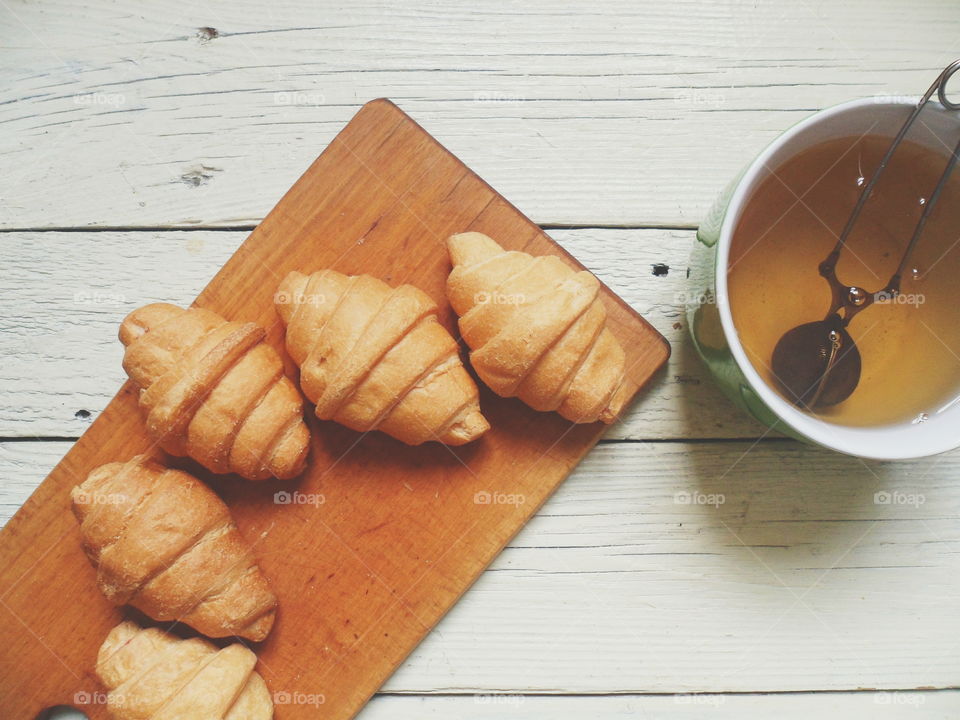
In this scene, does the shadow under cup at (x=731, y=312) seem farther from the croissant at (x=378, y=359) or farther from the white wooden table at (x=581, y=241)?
the croissant at (x=378, y=359)

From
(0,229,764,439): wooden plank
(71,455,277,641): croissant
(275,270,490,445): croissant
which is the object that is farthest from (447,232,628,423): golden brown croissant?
(71,455,277,641): croissant

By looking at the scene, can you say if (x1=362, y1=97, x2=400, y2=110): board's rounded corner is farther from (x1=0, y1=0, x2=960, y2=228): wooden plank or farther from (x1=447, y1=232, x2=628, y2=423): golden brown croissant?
(x1=447, y1=232, x2=628, y2=423): golden brown croissant

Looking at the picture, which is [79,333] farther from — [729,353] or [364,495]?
[729,353]

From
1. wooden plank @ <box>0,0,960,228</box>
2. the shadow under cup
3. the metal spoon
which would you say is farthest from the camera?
wooden plank @ <box>0,0,960,228</box>

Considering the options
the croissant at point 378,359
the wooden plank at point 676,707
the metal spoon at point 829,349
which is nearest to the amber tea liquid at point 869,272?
the metal spoon at point 829,349

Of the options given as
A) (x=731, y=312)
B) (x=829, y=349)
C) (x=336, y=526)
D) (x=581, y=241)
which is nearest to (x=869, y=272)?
(x=829, y=349)

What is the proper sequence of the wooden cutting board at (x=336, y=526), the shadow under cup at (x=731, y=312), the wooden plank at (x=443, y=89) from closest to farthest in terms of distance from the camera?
the shadow under cup at (x=731, y=312)
the wooden cutting board at (x=336, y=526)
the wooden plank at (x=443, y=89)

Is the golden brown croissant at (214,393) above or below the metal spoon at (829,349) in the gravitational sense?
below

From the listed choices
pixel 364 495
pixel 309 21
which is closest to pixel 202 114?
pixel 309 21

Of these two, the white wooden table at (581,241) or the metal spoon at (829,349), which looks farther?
the white wooden table at (581,241)
